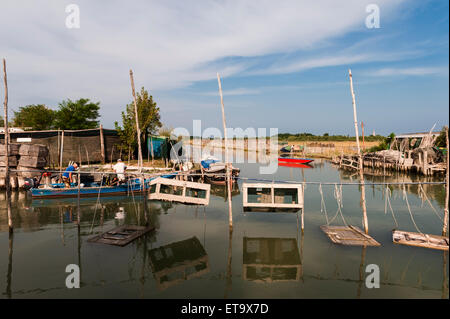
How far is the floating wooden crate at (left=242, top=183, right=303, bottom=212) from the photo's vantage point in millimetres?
10789

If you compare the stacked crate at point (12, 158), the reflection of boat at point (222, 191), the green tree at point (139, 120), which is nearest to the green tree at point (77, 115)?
the green tree at point (139, 120)

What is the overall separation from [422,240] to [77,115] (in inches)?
1575

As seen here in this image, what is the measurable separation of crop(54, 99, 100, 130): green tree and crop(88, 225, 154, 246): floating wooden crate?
1176 inches

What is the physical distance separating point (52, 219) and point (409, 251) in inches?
655

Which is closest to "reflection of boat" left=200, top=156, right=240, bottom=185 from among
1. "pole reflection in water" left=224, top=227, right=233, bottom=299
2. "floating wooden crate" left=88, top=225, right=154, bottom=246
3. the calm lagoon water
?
the calm lagoon water

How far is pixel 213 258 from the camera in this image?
9.91 m

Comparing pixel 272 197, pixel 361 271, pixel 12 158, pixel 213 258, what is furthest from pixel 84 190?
pixel 361 271

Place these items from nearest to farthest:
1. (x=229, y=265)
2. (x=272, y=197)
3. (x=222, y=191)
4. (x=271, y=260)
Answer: (x=229, y=265), (x=271, y=260), (x=272, y=197), (x=222, y=191)

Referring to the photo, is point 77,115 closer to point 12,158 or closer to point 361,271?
point 12,158

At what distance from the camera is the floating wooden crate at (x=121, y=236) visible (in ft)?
34.9

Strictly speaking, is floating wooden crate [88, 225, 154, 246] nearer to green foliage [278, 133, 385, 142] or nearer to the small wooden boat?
the small wooden boat

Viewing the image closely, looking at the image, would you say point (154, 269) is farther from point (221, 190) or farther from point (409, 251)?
point (221, 190)

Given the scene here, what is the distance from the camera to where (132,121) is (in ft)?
99.2
